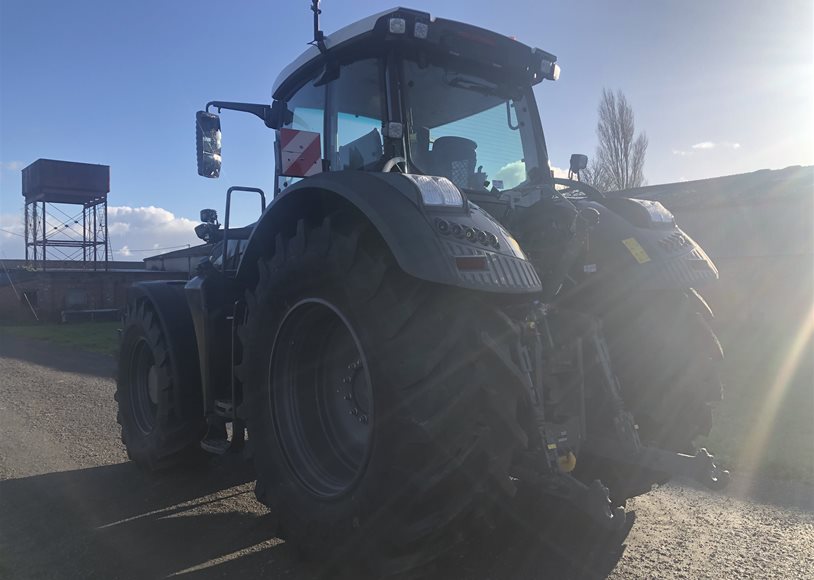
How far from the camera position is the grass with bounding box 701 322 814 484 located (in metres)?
4.89

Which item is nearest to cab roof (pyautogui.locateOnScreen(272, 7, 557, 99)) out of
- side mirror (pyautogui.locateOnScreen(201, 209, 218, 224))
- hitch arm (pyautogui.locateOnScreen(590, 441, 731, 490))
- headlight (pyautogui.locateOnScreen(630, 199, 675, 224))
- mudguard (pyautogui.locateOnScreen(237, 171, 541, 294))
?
mudguard (pyautogui.locateOnScreen(237, 171, 541, 294))

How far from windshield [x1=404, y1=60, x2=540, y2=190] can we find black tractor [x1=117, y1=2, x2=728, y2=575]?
0.04 ft

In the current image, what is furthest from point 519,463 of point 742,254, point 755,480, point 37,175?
point 37,175

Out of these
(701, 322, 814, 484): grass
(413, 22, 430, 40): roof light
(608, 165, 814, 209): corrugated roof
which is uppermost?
(608, 165, 814, 209): corrugated roof

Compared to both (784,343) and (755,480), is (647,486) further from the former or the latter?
(784,343)

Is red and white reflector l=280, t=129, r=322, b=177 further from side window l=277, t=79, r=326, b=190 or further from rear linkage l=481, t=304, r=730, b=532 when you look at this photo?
rear linkage l=481, t=304, r=730, b=532

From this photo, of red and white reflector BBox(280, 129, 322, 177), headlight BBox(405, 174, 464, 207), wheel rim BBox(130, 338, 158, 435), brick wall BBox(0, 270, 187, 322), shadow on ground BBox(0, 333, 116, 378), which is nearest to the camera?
headlight BBox(405, 174, 464, 207)

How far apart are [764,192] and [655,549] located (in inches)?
597

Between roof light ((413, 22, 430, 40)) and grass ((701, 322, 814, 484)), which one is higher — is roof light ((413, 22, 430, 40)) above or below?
above

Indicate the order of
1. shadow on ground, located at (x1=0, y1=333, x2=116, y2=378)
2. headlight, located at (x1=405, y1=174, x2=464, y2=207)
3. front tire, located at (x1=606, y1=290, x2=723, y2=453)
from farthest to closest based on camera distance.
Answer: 1. shadow on ground, located at (x1=0, y1=333, x2=116, y2=378)
2. front tire, located at (x1=606, y1=290, x2=723, y2=453)
3. headlight, located at (x1=405, y1=174, x2=464, y2=207)

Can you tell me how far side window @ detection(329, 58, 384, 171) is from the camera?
3596 mm

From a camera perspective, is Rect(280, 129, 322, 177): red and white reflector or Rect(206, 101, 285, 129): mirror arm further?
Rect(206, 101, 285, 129): mirror arm

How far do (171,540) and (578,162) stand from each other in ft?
12.4

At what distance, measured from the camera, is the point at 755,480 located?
4.53 meters
